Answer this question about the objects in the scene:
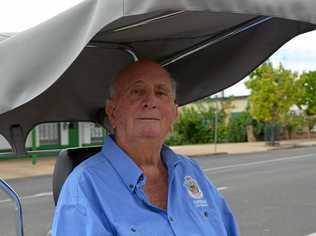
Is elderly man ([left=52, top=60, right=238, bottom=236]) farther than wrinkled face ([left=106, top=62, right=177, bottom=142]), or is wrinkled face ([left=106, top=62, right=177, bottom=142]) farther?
wrinkled face ([left=106, top=62, right=177, bottom=142])

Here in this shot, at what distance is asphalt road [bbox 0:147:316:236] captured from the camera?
7.96 meters

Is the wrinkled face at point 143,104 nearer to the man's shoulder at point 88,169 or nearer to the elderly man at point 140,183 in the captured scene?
the elderly man at point 140,183

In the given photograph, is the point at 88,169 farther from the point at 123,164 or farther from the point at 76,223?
the point at 76,223

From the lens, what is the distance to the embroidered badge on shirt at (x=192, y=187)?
9.05ft

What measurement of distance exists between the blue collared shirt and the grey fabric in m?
0.44

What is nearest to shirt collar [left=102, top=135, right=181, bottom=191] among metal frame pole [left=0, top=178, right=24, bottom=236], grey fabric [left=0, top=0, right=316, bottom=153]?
grey fabric [left=0, top=0, right=316, bottom=153]

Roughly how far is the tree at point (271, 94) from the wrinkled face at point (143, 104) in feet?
94.3

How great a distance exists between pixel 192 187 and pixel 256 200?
7.92 meters

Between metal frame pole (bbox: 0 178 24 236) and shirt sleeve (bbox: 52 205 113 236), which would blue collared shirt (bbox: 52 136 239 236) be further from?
metal frame pole (bbox: 0 178 24 236)

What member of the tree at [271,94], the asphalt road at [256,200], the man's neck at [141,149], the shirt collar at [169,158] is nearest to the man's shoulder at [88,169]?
the man's neck at [141,149]

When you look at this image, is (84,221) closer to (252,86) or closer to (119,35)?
(119,35)

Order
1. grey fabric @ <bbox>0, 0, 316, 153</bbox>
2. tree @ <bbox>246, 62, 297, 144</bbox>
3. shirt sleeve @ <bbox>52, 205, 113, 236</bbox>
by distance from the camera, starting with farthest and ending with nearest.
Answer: tree @ <bbox>246, 62, 297, 144</bbox> < shirt sleeve @ <bbox>52, 205, 113, 236</bbox> < grey fabric @ <bbox>0, 0, 316, 153</bbox>

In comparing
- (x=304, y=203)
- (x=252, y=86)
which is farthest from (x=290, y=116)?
(x=304, y=203)

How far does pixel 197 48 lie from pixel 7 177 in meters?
14.6
